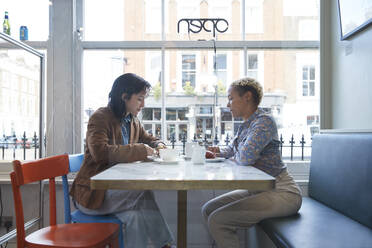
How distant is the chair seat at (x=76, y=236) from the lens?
55.9 inches

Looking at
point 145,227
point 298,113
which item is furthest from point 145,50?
point 145,227

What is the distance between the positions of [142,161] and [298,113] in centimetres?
155

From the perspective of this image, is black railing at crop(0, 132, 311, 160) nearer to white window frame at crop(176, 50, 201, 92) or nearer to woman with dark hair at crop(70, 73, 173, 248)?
white window frame at crop(176, 50, 201, 92)

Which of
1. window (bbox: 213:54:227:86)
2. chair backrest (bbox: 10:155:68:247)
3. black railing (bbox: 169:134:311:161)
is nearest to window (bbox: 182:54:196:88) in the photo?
window (bbox: 213:54:227:86)

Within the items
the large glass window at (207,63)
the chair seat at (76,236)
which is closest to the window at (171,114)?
the large glass window at (207,63)

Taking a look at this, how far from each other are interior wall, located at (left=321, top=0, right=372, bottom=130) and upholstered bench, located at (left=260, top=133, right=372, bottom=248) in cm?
29

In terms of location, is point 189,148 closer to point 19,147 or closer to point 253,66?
point 253,66

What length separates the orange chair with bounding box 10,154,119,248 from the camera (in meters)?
1.43

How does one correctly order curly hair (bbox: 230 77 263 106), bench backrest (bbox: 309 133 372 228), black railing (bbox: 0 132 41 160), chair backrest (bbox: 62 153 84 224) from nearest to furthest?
bench backrest (bbox: 309 133 372 228) < chair backrest (bbox: 62 153 84 224) < curly hair (bbox: 230 77 263 106) < black railing (bbox: 0 132 41 160)

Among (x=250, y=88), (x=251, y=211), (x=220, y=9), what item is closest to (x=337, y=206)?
(x=251, y=211)

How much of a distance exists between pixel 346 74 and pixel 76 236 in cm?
→ 214

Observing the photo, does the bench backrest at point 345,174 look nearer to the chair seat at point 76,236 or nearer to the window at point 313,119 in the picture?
the window at point 313,119

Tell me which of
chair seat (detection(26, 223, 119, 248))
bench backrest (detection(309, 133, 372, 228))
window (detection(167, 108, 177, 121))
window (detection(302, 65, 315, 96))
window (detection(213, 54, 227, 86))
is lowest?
chair seat (detection(26, 223, 119, 248))

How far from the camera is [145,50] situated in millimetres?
2859
